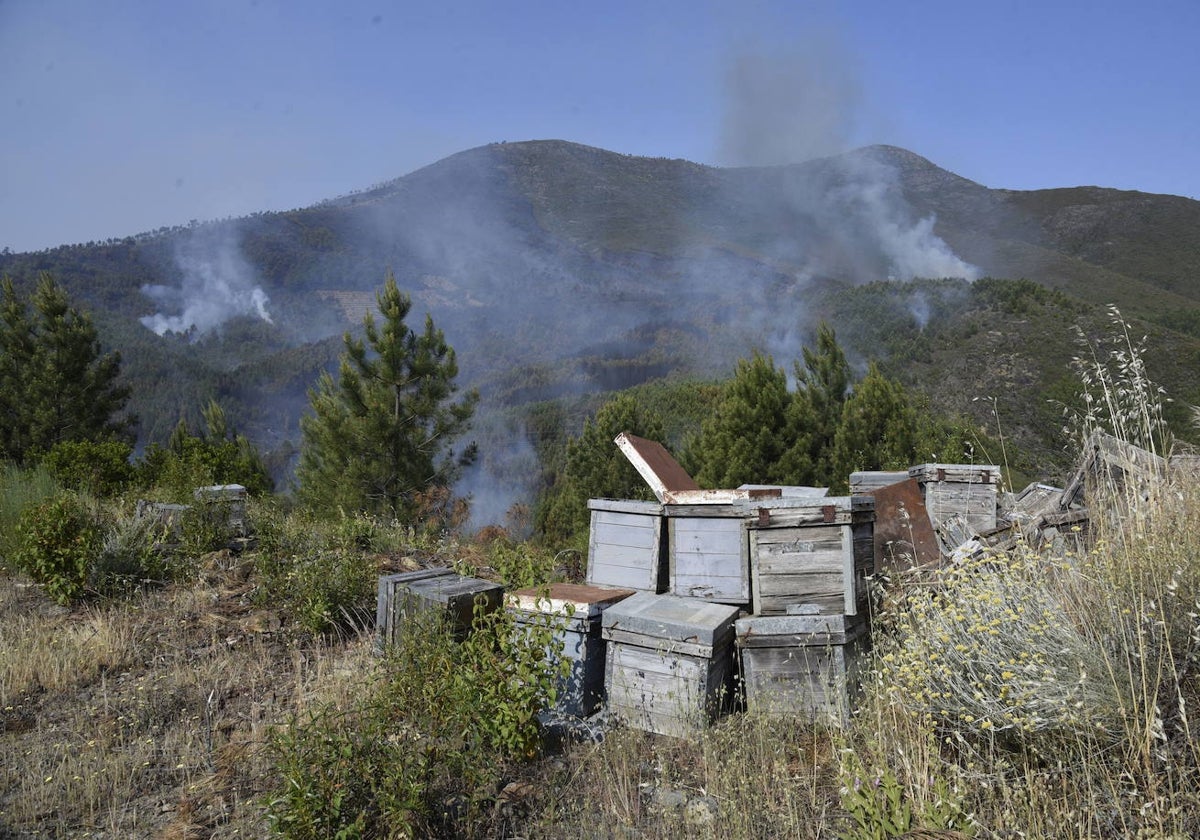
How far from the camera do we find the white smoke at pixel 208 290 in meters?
123

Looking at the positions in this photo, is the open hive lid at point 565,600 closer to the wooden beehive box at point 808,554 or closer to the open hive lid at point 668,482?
the open hive lid at point 668,482

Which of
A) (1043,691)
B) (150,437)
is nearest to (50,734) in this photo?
(1043,691)

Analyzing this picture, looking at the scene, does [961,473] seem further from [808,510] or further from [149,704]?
[149,704]

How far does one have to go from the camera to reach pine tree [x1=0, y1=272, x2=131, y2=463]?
782 inches

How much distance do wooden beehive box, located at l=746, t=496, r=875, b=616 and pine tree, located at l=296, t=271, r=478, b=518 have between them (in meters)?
12.6

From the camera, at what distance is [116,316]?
367 ft

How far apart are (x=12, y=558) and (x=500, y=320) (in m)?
123

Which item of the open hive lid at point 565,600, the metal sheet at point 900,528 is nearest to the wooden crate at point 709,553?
the open hive lid at point 565,600

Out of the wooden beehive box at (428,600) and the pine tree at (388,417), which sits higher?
the pine tree at (388,417)

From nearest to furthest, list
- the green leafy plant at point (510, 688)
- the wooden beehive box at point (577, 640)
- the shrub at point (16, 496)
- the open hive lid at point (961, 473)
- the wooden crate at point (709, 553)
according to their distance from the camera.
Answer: the green leafy plant at point (510, 688), the wooden beehive box at point (577, 640), the wooden crate at point (709, 553), the open hive lid at point (961, 473), the shrub at point (16, 496)

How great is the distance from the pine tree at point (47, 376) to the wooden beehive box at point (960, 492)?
20.9 meters

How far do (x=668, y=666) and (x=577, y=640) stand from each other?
2.29 ft

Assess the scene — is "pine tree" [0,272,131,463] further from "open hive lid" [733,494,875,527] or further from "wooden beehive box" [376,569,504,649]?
"open hive lid" [733,494,875,527]

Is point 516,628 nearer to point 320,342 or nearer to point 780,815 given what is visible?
point 780,815
